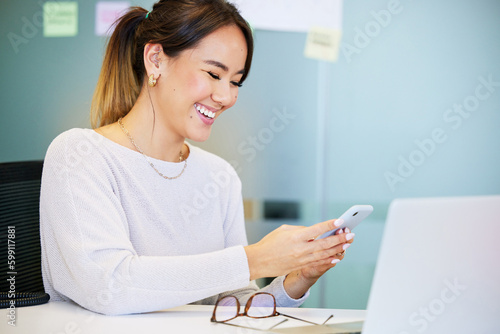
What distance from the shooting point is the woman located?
1.04 metres

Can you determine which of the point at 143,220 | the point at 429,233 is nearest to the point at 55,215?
the point at 143,220

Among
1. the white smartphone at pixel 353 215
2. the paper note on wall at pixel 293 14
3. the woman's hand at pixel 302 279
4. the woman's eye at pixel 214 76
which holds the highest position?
the paper note on wall at pixel 293 14

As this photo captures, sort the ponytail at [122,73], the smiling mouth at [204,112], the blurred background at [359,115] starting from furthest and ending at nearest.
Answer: the blurred background at [359,115] → the ponytail at [122,73] → the smiling mouth at [204,112]

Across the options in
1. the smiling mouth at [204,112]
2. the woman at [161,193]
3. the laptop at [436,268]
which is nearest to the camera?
the laptop at [436,268]

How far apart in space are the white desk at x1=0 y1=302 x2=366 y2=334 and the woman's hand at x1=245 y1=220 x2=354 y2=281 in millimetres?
91

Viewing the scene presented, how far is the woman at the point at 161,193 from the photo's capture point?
41.1 inches

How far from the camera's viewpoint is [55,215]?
3.62ft

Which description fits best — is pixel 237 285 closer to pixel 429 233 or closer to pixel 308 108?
pixel 429 233

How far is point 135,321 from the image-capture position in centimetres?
99

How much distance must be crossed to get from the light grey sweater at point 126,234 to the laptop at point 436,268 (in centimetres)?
38

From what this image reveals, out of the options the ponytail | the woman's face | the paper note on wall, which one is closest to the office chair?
the ponytail

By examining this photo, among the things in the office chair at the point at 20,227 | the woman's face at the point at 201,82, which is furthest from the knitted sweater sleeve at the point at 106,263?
the woman's face at the point at 201,82

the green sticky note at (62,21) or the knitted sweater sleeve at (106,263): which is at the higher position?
the green sticky note at (62,21)

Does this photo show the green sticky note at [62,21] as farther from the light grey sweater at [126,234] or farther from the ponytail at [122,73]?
the light grey sweater at [126,234]
